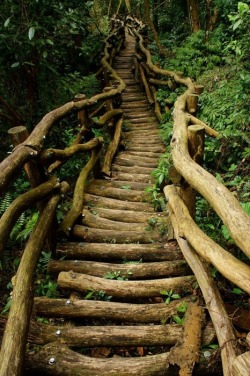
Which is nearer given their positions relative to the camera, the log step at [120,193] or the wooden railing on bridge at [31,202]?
the wooden railing on bridge at [31,202]

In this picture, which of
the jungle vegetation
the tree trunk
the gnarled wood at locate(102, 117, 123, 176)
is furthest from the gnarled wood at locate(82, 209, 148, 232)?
the tree trunk

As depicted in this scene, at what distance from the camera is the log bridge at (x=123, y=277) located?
2359mm

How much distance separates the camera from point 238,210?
2096mm

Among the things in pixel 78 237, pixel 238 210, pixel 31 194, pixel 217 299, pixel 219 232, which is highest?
pixel 238 210

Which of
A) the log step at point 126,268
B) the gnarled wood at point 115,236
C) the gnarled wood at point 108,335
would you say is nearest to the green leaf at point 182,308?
the gnarled wood at point 108,335

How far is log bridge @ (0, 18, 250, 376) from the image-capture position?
7.74 feet

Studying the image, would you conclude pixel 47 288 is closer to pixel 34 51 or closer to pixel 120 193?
pixel 120 193

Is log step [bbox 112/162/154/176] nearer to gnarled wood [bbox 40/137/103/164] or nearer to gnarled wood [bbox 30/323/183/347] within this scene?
gnarled wood [bbox 40/137/103/164]

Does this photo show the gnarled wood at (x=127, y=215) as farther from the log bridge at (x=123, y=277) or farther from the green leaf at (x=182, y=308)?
the green leaf at (x=182, y=308)

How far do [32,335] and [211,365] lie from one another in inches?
59.7

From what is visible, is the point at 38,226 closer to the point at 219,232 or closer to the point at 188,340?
the point at 188,340

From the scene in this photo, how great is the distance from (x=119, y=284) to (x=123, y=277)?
211 mm

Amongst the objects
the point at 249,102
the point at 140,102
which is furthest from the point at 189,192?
the point at 140,102

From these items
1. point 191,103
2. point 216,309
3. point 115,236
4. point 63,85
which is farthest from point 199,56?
point 216,309
